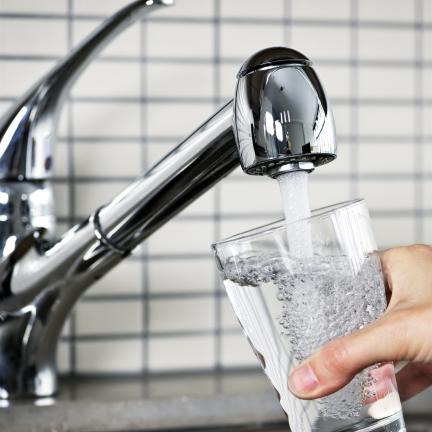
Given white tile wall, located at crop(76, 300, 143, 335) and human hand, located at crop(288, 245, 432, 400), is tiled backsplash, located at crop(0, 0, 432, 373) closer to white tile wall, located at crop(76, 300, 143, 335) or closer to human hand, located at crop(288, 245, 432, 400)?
white tile wall, located at crop(76, 300, 143, 335)

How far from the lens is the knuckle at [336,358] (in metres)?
0.50

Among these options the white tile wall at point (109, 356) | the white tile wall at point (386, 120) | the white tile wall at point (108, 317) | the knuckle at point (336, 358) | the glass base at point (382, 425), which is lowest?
the white tile wall at point (109, 356)

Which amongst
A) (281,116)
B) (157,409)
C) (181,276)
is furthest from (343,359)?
(181,276)

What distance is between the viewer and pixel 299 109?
546 millimetres

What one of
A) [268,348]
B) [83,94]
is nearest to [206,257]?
[83,94]

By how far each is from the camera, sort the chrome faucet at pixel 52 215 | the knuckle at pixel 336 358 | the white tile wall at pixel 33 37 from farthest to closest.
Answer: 1. the white tile wall at pixel 33 37
2. the chrome faucet at pixel 52 215
3. the knuckle at pixel 336 358

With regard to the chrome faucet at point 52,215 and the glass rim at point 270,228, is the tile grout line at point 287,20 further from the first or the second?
the glass rim at point 270,228

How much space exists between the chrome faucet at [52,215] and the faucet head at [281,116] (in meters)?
0.09

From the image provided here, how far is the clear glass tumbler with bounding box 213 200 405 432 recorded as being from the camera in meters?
0.51

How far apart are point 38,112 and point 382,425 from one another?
51 centimetres

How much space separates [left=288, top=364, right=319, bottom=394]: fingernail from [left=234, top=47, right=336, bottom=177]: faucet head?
0.46 ft

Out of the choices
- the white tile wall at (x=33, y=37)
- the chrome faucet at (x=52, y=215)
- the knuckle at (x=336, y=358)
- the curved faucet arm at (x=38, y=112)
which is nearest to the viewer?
the knuckle at (x=336, y=358)

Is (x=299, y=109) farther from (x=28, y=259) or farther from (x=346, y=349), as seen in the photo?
(x=28, y=259)

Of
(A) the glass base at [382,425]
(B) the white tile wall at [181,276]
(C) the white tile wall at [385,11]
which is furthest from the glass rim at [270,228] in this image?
(C) the white tile wall at [385,11]
